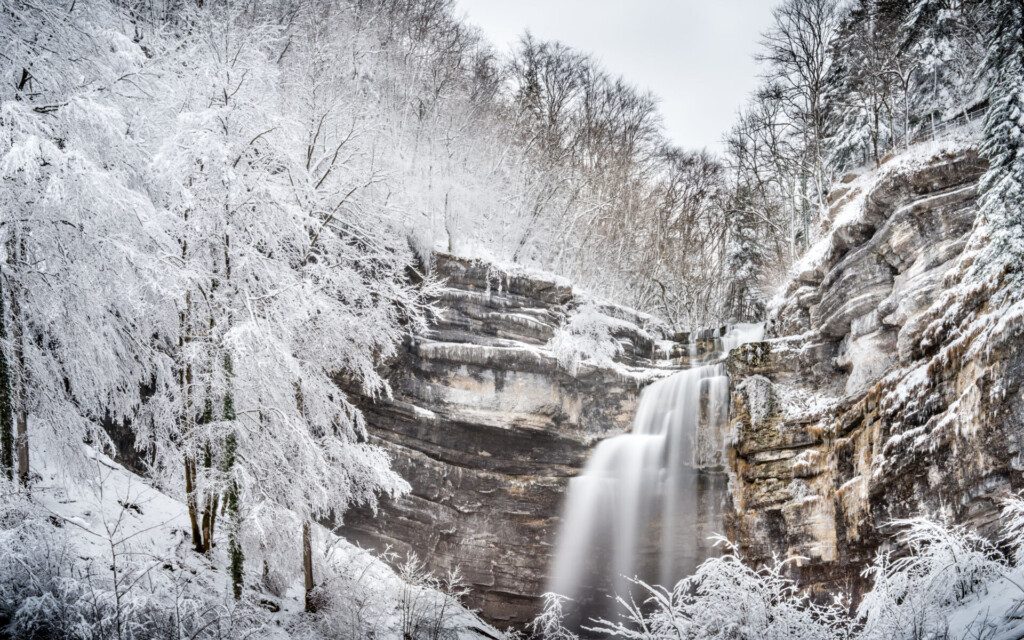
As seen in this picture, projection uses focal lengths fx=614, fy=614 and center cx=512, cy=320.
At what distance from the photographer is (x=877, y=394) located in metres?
11.9

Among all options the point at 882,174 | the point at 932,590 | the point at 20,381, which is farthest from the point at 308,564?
the point at 882,174

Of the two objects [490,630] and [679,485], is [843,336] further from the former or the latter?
[490,630]

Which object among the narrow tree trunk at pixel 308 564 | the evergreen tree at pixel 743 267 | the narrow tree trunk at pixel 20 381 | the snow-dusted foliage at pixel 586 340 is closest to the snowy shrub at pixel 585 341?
the snow-dusted foliage at pixel 586 340

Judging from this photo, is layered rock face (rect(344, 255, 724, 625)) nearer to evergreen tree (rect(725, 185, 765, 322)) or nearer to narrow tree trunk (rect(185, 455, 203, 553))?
narrow tree trunk (rect(185, 455, 203, 553))

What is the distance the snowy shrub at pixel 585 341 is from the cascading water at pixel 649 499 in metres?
1.68

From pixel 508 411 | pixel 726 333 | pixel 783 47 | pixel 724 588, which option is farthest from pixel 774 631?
pixel 783 47

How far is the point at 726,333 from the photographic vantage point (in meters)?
20.4

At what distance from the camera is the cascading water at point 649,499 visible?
51.3 feet

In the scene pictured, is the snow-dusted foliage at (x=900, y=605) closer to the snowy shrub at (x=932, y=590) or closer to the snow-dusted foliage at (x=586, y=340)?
the snowy shrub at (x=932, y=590)

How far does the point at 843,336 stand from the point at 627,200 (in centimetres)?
1728

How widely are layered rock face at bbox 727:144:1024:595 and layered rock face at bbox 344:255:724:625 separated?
4.23 m

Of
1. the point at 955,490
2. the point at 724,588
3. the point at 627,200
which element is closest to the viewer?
the point at 724,588

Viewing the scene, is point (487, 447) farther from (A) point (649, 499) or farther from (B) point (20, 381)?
(B) point (20, 381)

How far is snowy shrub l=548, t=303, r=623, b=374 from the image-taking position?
54.8 ft
